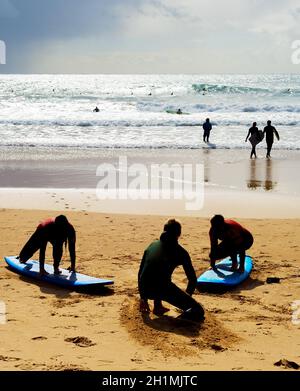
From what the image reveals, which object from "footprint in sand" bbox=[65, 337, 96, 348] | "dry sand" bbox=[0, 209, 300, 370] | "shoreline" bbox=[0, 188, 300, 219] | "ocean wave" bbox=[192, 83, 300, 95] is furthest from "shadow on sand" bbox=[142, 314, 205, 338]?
"ocean wave" bbox=[192, 83, 300, 95]

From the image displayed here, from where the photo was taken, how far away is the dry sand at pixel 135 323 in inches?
208

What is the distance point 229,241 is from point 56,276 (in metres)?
2.47

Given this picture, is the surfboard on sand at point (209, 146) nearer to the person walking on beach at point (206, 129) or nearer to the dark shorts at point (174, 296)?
the person walking on beach at point (206, 129)

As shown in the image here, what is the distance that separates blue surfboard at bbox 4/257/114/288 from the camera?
759 cm

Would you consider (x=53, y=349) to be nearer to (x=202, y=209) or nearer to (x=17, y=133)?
(x=202, y=209)

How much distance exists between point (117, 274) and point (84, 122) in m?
27.3

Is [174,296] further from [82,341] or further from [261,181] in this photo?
[261,181]

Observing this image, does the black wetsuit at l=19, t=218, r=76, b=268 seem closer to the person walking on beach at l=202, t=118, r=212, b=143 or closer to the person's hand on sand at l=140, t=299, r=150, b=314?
the person's hand on sand at l=140, t=299, r=150, b=314

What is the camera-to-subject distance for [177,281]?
816 cm

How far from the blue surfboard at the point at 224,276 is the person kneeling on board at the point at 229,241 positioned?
110mm

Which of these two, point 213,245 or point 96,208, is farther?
point 96,208

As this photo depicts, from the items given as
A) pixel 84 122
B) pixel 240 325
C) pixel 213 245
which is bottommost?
pixel 240 325
